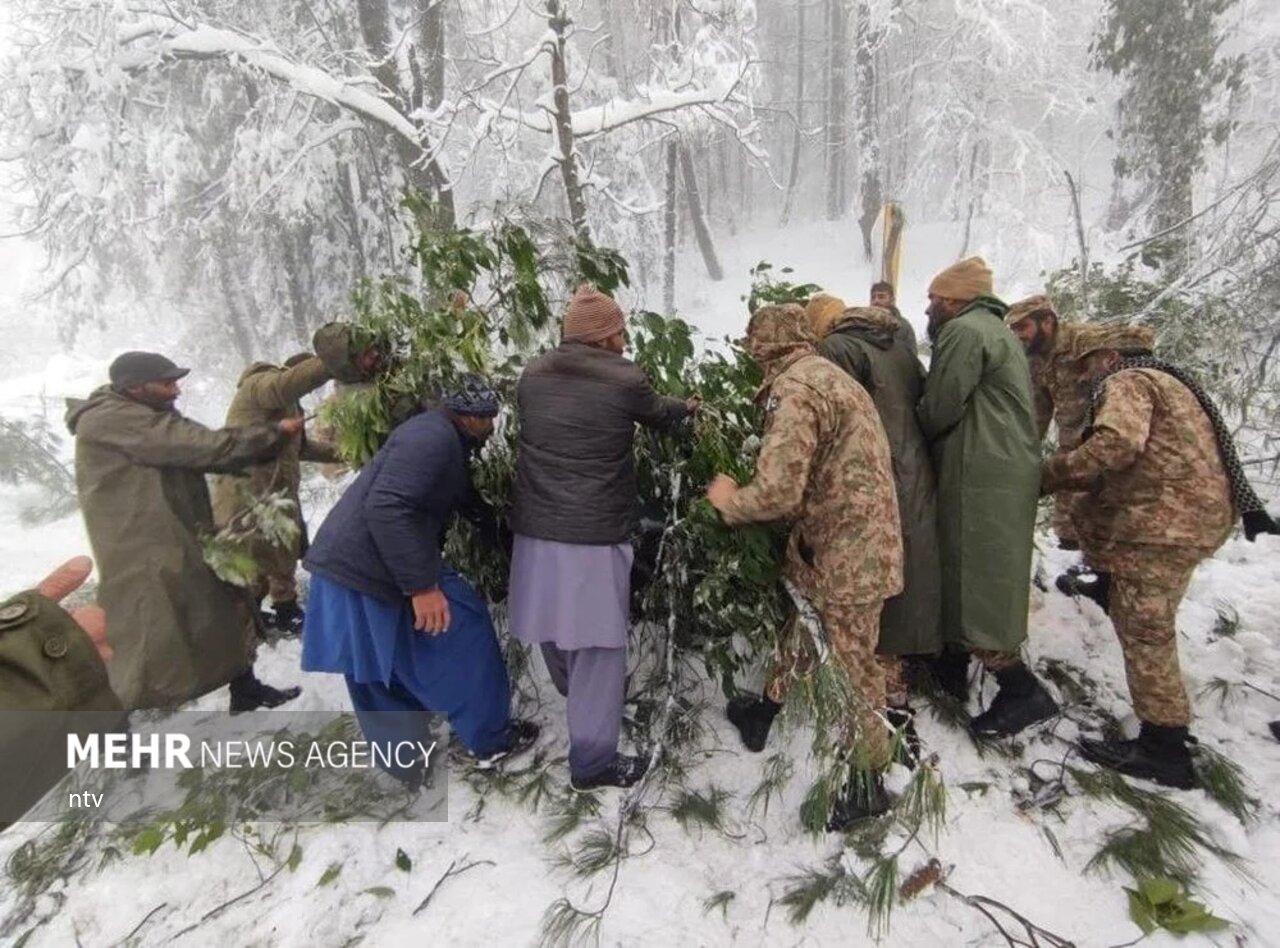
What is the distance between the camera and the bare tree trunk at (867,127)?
15.9m

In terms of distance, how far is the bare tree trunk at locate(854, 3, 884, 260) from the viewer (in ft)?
52.1

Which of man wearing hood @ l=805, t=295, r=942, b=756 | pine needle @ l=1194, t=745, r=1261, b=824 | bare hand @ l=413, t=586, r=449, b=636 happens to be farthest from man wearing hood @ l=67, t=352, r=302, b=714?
pine needle @ l=1194, t=745, r=1261, b=824

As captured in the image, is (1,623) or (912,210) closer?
(1,623)

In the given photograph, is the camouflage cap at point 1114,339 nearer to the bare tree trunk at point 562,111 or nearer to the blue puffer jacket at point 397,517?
the blue puffer jacket at point 397,517

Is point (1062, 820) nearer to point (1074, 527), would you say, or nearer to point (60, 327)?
point (1074, 527)

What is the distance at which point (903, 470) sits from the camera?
282 centimetres

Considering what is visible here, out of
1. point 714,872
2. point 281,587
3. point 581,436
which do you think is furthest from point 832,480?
point 281,587

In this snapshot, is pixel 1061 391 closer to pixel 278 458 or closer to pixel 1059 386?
pixel 1059 386

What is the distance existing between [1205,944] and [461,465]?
318cm

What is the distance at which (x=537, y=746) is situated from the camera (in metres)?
3.26

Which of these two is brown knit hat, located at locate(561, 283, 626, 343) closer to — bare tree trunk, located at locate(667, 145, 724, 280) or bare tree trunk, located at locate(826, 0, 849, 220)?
bare tree trunk, located at locate(667, 145, 724, 280)

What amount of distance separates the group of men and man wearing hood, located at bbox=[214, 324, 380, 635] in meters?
0.67

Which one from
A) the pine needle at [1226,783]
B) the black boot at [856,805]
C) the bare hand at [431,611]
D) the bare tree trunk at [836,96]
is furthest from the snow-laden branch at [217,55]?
the bare tree trunk at [836,96]

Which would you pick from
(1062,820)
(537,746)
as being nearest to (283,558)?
(537,746)
